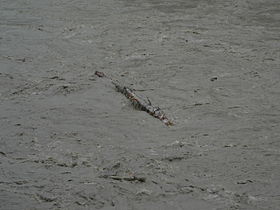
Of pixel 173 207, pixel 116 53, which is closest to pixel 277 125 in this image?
pixel 173 207

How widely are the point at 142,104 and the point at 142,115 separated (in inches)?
7.7

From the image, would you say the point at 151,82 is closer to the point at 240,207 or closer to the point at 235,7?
the point at 240,207

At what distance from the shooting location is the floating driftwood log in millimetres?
4151

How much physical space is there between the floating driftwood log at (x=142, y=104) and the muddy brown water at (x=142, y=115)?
7 centimetres

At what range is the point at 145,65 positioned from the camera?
567cm

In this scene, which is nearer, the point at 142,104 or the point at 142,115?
the point at 142,115

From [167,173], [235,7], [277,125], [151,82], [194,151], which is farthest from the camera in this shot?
[235,7]

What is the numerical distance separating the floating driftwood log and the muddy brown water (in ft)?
0.24

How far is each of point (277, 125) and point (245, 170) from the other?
2.74 ft

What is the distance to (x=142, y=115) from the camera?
427 cm

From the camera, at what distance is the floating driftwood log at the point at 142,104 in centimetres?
415

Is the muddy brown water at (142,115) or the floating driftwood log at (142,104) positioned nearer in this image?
the muddy brown water at (142,115)

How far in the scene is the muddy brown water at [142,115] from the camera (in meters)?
3.12

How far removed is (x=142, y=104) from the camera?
4.43 metres
